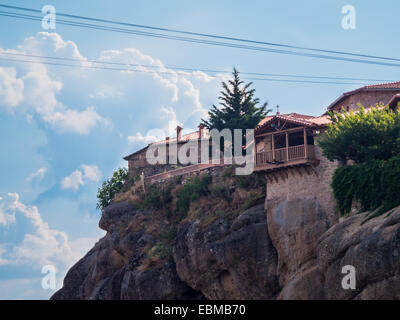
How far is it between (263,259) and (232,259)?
2.12 meters

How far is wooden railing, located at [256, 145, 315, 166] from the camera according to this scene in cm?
4169

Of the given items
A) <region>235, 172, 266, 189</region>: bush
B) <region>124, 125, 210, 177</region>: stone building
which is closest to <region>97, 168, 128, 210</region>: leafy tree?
<region>124, 125, 210, 177</region>: stone building

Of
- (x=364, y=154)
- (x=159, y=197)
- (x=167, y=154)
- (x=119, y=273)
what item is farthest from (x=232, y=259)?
(x=167, y=154)

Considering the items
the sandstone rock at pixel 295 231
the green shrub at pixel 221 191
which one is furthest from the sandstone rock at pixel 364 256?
the green shrub at pixel 221 191

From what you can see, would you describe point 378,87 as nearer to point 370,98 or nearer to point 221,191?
point 370,98

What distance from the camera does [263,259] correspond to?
41.9 metres

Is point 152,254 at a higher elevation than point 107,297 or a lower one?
higher

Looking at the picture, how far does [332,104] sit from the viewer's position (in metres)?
53.4

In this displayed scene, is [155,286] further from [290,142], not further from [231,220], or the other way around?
[290,142]

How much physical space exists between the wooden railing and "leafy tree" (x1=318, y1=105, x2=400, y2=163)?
2.27 metres

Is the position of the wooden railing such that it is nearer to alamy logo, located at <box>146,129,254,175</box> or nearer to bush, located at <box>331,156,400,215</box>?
alamy logo, located at <box>146,129,254,175</box>

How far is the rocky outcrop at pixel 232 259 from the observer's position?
41.7m
